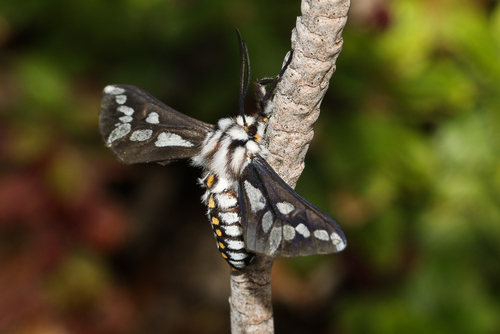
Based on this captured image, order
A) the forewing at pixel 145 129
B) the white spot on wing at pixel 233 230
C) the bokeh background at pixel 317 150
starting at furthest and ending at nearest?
the bokeh background at pixel 317 150 < the forewing at pixel 145 129 < the white spot on wing at pixel 233 230

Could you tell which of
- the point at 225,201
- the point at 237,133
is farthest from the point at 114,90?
the point at 225,201

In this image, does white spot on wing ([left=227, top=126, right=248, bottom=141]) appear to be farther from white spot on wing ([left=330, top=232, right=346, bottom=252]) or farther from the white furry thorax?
white spot on wing ([left=330, top=232, right=346, bottom=252])

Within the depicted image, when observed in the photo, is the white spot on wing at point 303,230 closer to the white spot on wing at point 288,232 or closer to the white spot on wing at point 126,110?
the white spot on wing at point 288,232

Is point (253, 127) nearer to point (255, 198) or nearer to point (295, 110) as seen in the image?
point (255, 198)

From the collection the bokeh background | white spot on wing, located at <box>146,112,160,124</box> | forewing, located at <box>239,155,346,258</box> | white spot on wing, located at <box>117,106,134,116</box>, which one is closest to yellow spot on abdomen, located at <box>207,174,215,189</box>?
forewing, located at <box>239,155,346,258</box>

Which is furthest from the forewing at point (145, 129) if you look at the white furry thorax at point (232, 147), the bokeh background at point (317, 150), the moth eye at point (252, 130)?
the bokeh background at point (317, 150)

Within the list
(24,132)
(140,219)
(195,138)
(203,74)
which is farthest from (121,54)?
(195,138)
